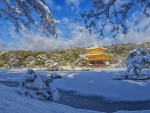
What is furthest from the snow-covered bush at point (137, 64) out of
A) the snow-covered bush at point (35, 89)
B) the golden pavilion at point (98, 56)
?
the golden pavilion at point (98, 56)

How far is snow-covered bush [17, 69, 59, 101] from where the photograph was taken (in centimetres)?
400

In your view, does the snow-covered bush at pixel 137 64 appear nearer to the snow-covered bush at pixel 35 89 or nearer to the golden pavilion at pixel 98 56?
the snow-covered bush at pixel 35 89

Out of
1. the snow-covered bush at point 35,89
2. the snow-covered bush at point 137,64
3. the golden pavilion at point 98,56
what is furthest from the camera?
the golden pavilion at point 98,56

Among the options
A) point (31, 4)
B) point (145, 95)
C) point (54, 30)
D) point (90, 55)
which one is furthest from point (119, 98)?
point (90, 55)

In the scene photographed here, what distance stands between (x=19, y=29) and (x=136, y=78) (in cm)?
1028

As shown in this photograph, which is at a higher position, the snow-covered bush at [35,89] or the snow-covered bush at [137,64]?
the snow-covered bush at [137,64]

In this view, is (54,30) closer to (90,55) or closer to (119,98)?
(119,98)

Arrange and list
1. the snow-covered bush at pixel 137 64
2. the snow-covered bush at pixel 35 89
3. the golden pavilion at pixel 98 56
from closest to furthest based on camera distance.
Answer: the snow-covered bush at pixel 35 89 < the snow-covered bush at pixel 137 64 < the golden pavilion at pixel 98 56

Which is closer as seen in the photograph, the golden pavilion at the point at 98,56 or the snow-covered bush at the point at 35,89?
the snow-covered bush at the point at 35,89

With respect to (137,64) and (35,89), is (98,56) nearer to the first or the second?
(137,64)

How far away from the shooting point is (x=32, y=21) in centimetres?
310

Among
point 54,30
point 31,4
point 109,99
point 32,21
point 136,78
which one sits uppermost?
point 31,4

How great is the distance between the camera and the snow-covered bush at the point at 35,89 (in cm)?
400

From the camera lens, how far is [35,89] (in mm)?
4172
